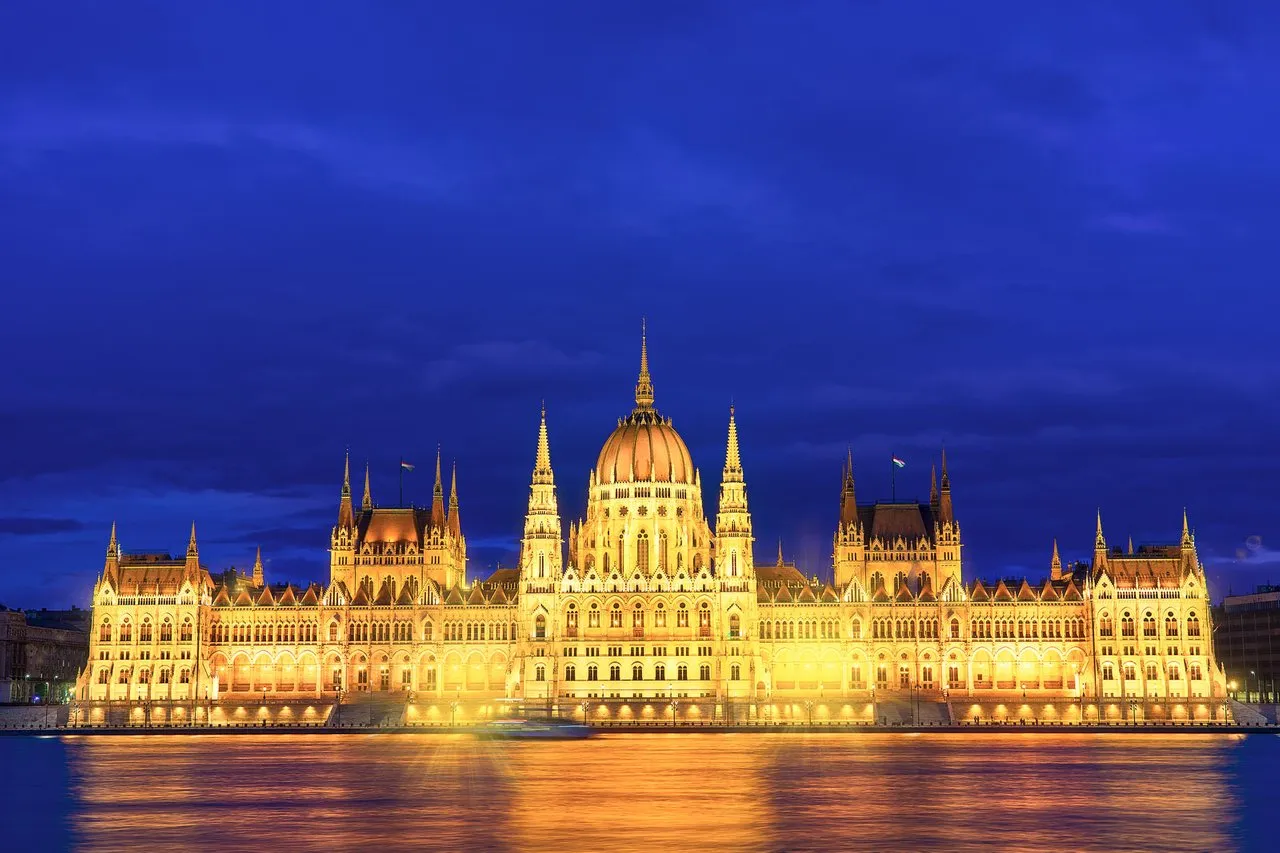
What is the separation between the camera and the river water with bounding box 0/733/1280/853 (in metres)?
79.1

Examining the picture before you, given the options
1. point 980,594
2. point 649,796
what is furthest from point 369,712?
point 649,796

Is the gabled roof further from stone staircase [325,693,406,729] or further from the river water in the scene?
stone staircase [325,693,406,729]

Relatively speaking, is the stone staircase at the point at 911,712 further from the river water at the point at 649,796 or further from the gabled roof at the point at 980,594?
the river water at the point at 649,796

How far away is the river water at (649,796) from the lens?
79125 mm

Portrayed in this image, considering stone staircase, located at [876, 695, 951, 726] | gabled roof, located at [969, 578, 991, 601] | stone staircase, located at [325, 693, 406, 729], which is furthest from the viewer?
gabled roof, located at [969, 578, 991, 601]

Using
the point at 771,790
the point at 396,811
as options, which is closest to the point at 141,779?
the point at 396,811

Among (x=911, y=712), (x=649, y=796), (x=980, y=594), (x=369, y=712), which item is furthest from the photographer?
(x=980, y=594)

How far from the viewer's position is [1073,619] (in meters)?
197

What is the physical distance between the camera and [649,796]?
95375 mm

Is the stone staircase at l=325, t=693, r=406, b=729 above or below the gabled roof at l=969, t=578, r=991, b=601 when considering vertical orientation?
below

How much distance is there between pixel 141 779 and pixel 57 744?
4945cm

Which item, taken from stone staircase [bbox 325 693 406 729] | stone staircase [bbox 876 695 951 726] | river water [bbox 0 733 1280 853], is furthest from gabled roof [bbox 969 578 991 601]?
stone staircase [bbox 325 693 406 729]

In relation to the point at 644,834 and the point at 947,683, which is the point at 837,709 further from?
the point at 644,834

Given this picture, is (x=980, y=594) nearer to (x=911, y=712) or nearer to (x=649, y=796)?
(x=911, y=712)
